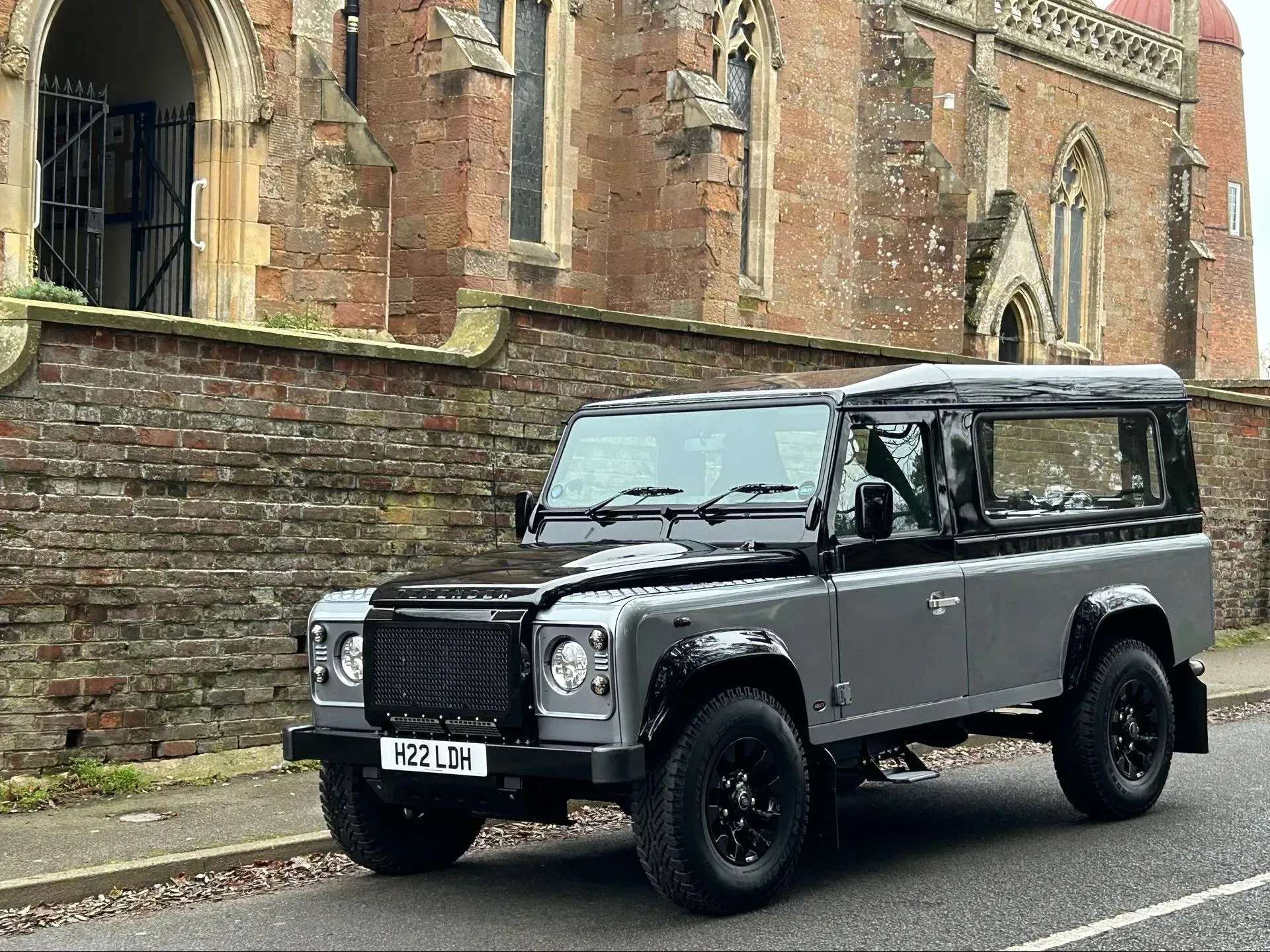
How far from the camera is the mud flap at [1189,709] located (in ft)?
30.6

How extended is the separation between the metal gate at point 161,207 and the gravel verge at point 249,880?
336 inches

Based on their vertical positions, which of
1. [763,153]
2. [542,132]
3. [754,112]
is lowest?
[542,132]

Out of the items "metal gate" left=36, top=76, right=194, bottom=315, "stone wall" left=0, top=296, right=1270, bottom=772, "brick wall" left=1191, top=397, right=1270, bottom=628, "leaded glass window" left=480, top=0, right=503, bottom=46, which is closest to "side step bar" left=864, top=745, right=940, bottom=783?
"stone wall" left=0, top=296, right=1270, bottom=772

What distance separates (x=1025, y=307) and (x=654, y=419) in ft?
73.0

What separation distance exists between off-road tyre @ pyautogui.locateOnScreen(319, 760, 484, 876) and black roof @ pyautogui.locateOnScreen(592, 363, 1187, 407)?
2241 millimetres

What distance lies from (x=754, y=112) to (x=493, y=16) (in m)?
5.16

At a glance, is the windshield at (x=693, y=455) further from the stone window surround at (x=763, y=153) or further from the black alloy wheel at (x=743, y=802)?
the stone window surround at (x=763, y=153)

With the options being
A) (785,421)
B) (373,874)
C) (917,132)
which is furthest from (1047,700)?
(917,132)

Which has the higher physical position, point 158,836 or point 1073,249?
point 1073,249

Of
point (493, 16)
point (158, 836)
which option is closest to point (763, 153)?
point (493, 16)

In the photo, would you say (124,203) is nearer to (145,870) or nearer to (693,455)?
(693,455)

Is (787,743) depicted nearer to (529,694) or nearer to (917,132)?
(529,694)

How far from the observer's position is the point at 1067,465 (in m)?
9.00

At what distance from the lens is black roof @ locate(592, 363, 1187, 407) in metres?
8.09
